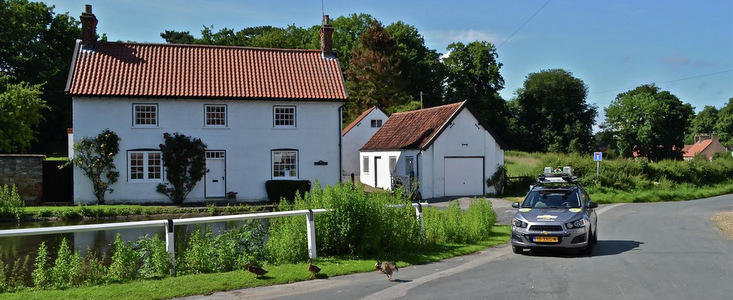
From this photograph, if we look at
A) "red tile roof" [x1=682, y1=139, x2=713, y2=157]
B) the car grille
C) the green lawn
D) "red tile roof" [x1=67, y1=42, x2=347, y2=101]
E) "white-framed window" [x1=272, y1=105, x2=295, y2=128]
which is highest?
"red tile roof" [x1=67, y1=42, x2=347, y2=101]

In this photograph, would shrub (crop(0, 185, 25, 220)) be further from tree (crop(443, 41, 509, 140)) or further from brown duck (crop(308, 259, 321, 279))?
tree (crop(443, 41, 509, 140))

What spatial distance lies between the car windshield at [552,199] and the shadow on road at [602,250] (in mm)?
1107

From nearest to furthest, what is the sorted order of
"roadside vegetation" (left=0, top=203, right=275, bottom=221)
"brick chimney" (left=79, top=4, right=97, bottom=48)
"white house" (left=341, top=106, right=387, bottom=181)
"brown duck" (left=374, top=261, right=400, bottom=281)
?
"brown duck" (left=374, top=261, right=400, bottom=281)
"roadside vegetation" (left=0, top=203, right=275, bottom=221)
"brick chimney" (left=79, top=4, right=97, bottom=48)
"white house" (left=341, top=106, right=387, bottom=181)

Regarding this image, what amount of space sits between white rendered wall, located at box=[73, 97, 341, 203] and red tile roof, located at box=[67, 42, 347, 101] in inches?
19.8

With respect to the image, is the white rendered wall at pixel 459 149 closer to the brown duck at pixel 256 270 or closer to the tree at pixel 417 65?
the brown duck at pixel 256 270

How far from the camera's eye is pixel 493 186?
103 feet

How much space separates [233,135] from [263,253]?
18174 mm

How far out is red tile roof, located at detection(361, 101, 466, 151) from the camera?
30.3m

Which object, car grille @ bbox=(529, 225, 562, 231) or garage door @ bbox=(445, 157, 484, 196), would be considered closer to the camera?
car grille @ bbox=(529, 225, 562, 231)

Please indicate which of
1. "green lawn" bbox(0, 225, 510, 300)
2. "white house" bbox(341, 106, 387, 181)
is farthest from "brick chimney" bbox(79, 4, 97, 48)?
"green lawn" bbox(0, 225, 510, 300)

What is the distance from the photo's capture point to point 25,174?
2633cm

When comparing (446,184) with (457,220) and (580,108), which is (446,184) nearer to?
(457,220)

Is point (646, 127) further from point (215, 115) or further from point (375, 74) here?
point (215, 115)

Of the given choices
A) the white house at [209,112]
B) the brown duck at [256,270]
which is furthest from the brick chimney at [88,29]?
the brown duck at [256,270]
